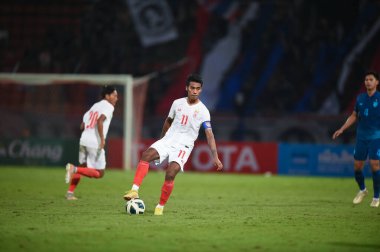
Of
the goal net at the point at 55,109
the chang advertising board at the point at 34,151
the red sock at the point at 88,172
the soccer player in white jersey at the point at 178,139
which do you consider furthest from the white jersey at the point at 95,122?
the chang advertising board at the point at 34,151

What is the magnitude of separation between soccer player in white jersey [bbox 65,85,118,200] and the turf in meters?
0.45

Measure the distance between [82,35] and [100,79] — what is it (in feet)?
31.3

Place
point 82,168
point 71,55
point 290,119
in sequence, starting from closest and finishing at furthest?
point 82,168, point 290,119, point 71,55

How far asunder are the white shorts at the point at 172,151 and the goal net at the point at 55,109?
12839 mm

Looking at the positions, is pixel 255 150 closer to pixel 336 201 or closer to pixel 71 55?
pixel 336 201

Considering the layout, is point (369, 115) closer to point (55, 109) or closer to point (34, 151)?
point (34, 151)

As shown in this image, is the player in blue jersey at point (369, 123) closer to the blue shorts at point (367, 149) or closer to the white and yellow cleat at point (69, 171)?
the blue shorts at point (367, 149)

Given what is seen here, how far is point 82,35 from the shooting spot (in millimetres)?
31875

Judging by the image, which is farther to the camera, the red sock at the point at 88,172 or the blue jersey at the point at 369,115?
the red sock at the point at 88,172

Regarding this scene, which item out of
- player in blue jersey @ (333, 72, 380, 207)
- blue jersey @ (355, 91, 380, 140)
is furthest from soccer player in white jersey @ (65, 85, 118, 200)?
blue jersey @ (355, 91, 380, 140)

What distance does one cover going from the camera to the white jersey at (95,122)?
12.4 metres

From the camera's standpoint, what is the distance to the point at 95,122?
12578mm

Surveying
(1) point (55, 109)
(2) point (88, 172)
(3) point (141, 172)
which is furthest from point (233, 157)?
(3) point (141, 172)

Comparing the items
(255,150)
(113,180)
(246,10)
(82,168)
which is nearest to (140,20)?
(246,10)
